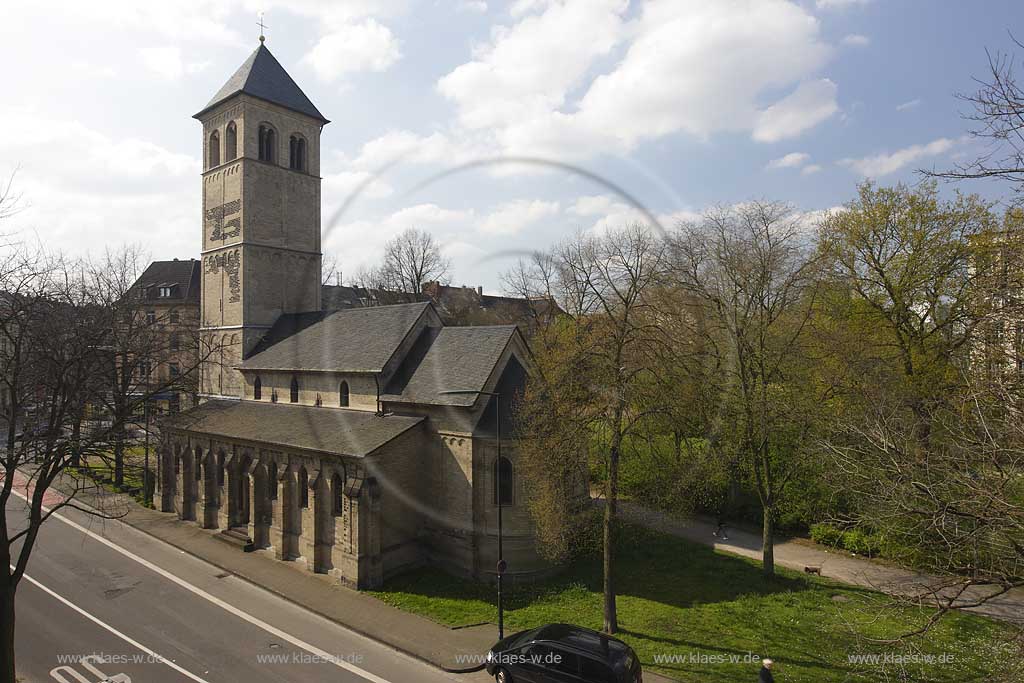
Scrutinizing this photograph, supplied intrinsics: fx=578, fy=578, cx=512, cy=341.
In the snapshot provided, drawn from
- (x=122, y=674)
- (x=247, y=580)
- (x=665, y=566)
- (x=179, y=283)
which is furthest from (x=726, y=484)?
(x=179, y=283)

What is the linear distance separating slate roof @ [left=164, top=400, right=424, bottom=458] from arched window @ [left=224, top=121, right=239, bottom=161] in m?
14.1

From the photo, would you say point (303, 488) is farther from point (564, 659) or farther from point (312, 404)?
point (564, 659)

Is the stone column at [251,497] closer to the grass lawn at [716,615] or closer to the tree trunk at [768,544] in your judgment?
the grass lawn at [716,615]

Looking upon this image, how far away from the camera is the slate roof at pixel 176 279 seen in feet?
201

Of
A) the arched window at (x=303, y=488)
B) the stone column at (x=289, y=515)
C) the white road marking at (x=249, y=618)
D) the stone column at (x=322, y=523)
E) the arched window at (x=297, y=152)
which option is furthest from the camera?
the arched window at (x=297, y=152)

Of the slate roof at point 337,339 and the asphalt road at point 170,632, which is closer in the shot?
the asphalt road at point 170,632

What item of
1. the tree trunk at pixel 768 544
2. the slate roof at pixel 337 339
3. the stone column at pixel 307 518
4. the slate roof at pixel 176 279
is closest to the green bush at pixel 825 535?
the tree trunk at pixel 768 544

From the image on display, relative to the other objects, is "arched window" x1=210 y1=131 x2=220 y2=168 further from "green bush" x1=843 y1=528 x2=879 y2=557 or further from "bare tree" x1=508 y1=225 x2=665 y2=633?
"green bush" x1=843 y1=528 x2=879 y2=557

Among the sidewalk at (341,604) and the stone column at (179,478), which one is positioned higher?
the stone column at (179,478)

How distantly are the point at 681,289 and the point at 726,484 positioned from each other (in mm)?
9713

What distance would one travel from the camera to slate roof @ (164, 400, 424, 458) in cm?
2219

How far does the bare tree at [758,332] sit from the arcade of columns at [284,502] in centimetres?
1352

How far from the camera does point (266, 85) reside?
3369 centimetres

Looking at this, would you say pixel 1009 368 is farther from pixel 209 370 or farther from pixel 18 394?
pixel 209 370
